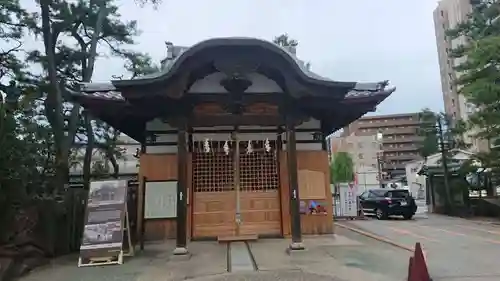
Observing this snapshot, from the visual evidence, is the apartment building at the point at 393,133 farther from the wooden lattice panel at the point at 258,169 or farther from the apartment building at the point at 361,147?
the wooden lattice panel at the point at 258,169

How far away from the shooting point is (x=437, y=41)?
62.1 m

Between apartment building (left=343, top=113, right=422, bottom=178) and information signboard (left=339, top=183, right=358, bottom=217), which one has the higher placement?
apartment building (left=343, top=113, right=422, bottom=178)

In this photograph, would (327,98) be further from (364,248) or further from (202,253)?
(202,253)

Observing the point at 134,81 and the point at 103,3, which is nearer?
the point at 134,81

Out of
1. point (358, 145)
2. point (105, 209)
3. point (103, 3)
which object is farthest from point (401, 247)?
point (358, 145)

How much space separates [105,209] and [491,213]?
1755 centimetres

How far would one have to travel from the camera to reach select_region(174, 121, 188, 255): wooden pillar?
8180 millimetres

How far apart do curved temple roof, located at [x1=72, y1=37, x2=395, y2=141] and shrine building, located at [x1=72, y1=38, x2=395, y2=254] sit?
0.9 inches

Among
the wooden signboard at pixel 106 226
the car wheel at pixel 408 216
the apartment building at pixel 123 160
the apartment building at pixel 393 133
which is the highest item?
the apartment building at pixel 393 133

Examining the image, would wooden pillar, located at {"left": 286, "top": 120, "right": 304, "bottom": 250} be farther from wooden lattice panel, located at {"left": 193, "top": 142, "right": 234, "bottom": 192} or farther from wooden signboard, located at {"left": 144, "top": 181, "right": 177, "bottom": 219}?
wooden signboard, located at {"left": 144, "top": 181, "right": 177, "bottom": 219}

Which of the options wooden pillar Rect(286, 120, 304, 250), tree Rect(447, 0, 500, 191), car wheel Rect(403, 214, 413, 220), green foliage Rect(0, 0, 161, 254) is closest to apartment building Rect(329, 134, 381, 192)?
car wheel Rect(403, 214, 413, 220)

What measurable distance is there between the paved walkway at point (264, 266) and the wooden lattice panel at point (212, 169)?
166 centimetres

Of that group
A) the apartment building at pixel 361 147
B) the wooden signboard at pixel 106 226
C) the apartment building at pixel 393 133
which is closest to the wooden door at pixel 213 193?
the wooden signboard at pixel 106 226

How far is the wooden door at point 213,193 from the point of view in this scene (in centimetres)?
1022
